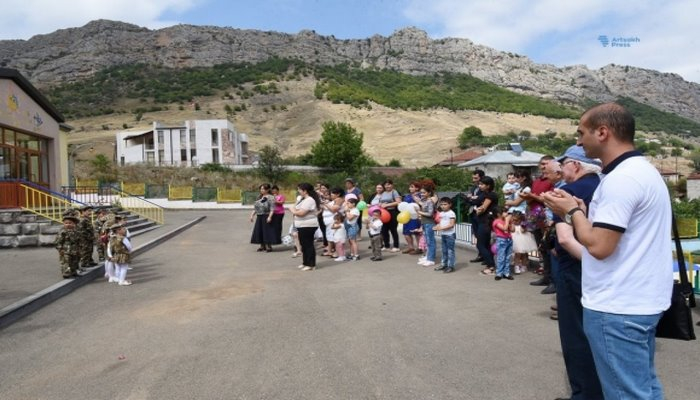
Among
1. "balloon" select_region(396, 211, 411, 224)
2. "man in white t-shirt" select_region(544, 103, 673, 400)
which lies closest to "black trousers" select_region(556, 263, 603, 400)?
Result: "man in white t-shirt" select_region(544, 103, 673, 400)

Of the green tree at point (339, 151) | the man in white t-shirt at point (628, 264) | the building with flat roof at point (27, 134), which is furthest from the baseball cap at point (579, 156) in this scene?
the green tree at point (339, 151)

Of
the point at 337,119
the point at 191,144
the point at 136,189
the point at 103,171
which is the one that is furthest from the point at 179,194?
the point at 337,119

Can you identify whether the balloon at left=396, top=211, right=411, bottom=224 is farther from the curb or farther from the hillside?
the hillside

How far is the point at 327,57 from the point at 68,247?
15256 cm

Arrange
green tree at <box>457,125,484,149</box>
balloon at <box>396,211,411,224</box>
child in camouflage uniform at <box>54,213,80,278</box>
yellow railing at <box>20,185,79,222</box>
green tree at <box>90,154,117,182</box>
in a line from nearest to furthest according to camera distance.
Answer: child in camouflage uniform at <box>54,213,80,278</box> < balloon at <box>396,211,411,224</box> < yellow railing at <box>20,185,79,222</box> < green tree at <box>90,154,117,182</box> < green tree at <box>457,125,484,149</box>

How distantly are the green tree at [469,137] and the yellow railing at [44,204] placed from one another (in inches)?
2654

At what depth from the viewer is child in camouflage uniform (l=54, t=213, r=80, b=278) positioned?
8.67 metres

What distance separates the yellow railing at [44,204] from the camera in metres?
15.2

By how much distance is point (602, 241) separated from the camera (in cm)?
221

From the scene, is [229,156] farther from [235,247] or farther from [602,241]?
[602,241]

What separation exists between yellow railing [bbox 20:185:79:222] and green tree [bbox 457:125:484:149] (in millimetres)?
67423

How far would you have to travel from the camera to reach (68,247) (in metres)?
8.75

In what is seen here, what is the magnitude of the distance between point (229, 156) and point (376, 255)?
5867cm

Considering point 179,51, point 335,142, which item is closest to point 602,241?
point 335,142
